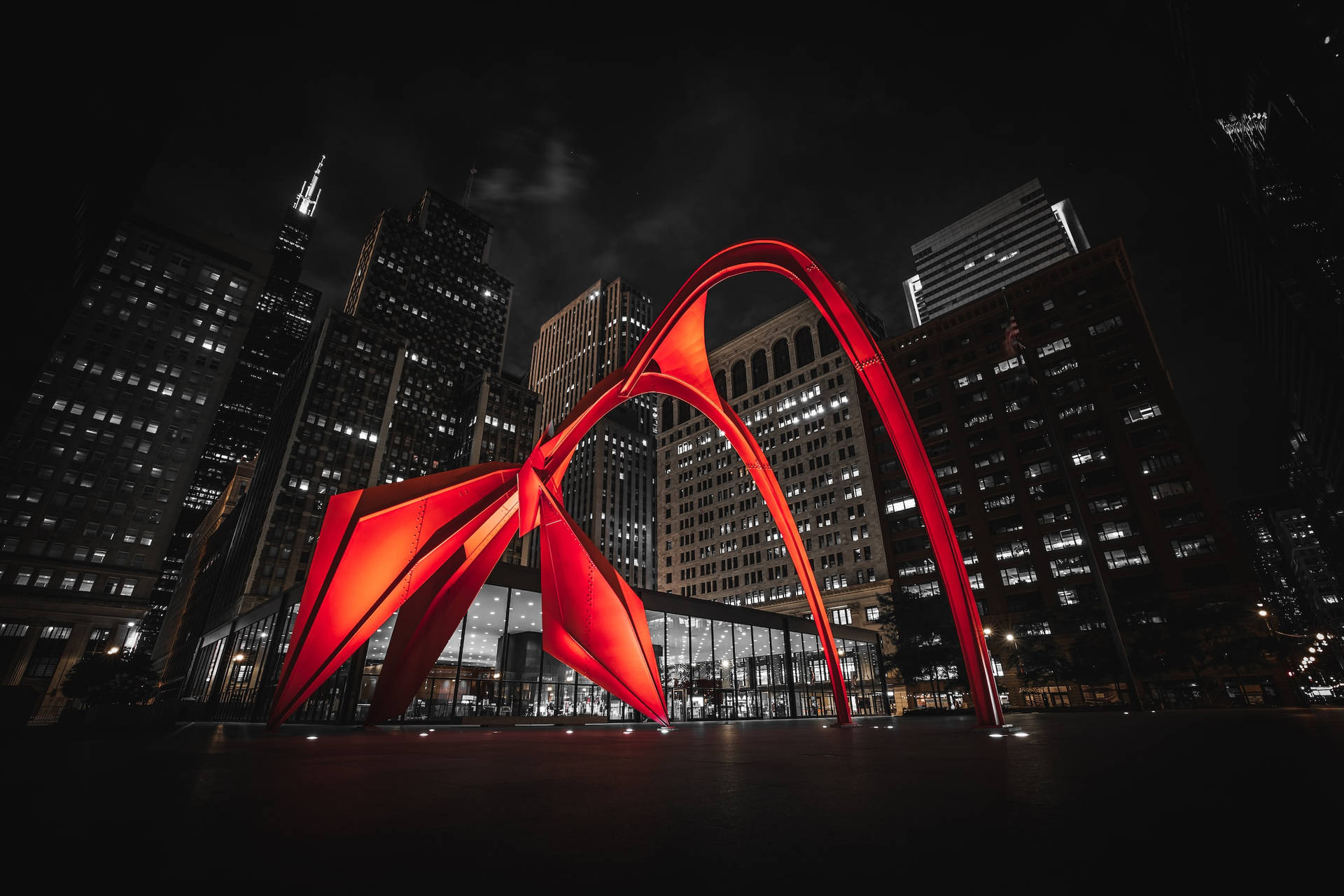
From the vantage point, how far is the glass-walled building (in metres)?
24.3

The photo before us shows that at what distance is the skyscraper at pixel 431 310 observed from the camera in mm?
94312

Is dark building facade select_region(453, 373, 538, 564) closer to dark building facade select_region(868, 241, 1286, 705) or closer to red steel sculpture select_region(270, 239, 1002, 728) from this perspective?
dark building facade select_region(868, 241, 1286, 705)

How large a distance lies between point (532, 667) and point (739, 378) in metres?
77.8

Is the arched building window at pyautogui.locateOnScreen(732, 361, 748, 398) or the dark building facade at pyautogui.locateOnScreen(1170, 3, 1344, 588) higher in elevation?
the arched building window at pyautogui.locateOnScreen(732, 361, 748, 398)

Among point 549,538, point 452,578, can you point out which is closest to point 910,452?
point 549,538

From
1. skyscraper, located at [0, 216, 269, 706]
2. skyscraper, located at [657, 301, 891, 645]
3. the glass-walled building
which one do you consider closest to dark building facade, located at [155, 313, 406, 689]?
skyscraper, located at [0, 216, 269, 706]

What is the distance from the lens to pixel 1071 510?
58.0 meters

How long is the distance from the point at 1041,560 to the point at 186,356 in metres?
109

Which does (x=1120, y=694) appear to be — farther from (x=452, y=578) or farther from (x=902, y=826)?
(x=902, y=826)

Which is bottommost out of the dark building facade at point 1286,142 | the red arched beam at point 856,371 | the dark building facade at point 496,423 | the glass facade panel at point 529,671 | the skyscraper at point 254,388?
the glass facade panel at point 529,671

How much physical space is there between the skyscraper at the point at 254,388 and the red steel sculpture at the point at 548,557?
14044 cm

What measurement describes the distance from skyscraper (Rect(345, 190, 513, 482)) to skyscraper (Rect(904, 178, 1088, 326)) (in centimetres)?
11330

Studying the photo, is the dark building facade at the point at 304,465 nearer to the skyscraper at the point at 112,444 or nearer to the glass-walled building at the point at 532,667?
the skyscraper at the point at 112,444

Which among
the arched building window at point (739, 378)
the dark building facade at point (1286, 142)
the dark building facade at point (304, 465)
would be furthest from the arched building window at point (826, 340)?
the dark building facade at point (304, 465)
